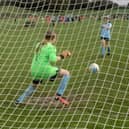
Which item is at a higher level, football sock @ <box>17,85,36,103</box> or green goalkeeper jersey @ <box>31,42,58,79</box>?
green goalkeeper jersey @ <box>31,42,58,79</box>

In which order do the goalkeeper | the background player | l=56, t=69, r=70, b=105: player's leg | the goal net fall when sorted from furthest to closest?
1. the background player
2. l=56, t=69, r=70, b=105: player's leg
3. the goalkeeper
4. the goal net

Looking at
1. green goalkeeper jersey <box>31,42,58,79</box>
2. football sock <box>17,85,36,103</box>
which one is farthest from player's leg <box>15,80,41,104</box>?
green goalkeeper jersey <box>31,42,58,79</box>

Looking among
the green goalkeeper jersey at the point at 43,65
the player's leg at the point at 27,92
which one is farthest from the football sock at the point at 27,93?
the green goalkeeper jersey at the point at 43,65

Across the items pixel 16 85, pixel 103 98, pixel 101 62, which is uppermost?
pixel 103 98

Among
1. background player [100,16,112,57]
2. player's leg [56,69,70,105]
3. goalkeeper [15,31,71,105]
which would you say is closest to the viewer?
goalkeeper [15,31,71,105]

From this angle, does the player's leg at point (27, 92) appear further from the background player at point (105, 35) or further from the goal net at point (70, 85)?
the background player at point (105, 35)

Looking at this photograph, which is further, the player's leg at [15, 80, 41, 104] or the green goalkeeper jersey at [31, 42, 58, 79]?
the player's leg at [15, 80, 41, 104]

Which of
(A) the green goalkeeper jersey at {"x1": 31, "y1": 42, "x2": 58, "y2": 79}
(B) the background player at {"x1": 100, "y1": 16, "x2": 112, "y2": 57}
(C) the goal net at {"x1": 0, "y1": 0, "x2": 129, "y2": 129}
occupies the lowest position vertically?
(B) the background player at {"x1": 100, "y1": 16, "x2": 112, "y2": 57}

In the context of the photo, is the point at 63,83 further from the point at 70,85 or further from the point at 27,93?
the point at 70,85

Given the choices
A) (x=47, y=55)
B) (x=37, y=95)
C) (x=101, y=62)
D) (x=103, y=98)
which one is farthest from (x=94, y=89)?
(x=101, y=62)

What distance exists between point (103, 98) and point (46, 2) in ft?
7.38

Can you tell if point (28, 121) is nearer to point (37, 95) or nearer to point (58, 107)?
point (58, 107)

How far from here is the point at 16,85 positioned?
8.09 meters

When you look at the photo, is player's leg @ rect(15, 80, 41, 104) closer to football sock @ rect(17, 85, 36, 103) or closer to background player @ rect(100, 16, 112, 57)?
football sock @ rect(17, 85, 36, 103)
